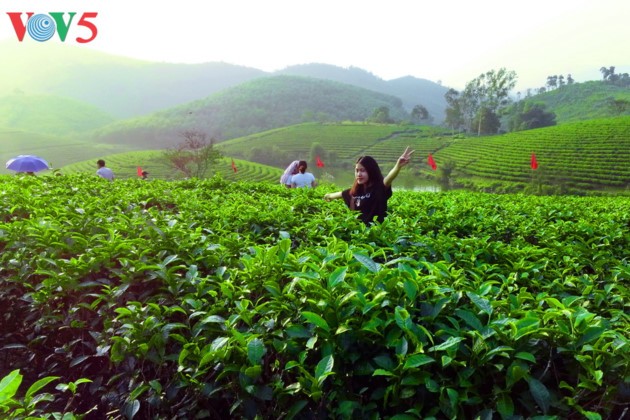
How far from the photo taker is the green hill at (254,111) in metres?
117

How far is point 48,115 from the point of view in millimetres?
128375

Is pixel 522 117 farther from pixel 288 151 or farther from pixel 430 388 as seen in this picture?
pixel 430 388

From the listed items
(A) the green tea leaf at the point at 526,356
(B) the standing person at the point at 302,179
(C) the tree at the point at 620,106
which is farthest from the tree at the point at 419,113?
(A) the green tea leaf at the point at 526,356

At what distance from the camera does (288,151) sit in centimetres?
9294

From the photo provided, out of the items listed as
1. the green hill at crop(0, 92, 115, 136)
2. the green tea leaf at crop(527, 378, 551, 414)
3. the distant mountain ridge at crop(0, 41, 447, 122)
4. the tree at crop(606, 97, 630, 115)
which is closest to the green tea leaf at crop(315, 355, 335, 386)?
the green tea leaf at crop(527, 378, 551, 414)


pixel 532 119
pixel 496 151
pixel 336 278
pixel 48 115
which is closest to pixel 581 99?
pixel 532 119

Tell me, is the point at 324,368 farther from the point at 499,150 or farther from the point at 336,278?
the point at 499,150

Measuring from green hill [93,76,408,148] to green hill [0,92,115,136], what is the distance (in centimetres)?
1733

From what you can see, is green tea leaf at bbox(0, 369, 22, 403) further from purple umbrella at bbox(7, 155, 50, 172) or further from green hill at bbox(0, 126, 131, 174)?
green hill at bbox(0, 126, 131, 174)

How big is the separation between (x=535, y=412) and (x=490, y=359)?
20 centimetres

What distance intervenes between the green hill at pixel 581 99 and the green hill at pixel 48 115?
142327mm

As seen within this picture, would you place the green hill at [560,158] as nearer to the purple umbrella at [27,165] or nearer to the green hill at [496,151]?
the green hill at [496,151]

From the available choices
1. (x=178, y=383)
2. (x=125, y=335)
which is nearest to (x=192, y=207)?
(x=125, y=335)

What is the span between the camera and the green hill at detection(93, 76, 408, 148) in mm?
117438
